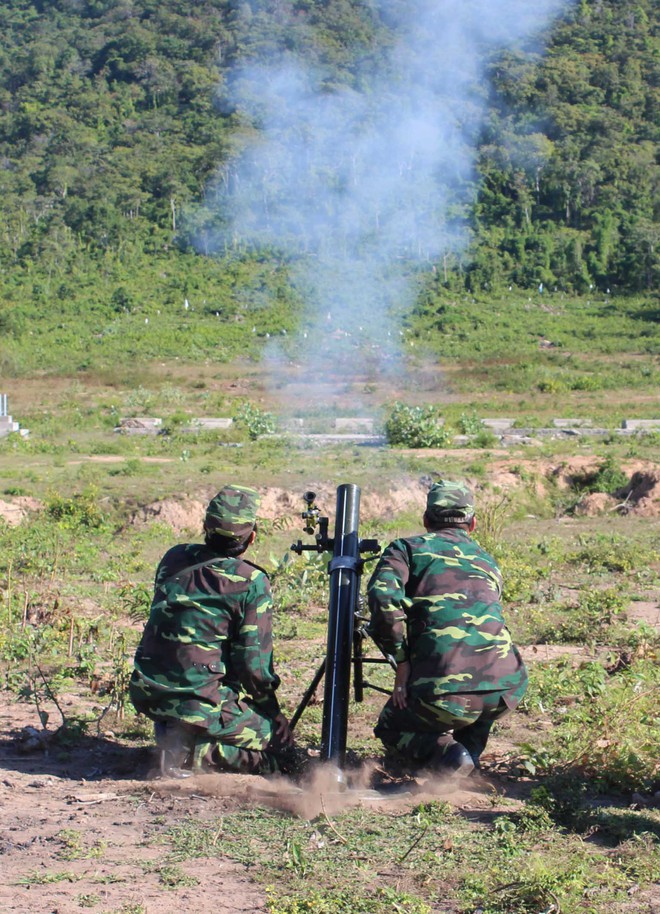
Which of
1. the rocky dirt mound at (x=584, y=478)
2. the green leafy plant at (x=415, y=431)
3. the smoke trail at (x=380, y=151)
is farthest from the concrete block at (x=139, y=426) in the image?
the rocky dirt mound at (x=584, y=478)

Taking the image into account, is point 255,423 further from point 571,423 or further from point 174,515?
point 174,515

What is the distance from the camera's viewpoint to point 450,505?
14.0 ft

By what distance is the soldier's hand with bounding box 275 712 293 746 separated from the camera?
432cm

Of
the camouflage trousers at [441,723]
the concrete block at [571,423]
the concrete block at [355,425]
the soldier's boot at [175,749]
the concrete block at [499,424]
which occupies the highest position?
the concrete block at [571,423]

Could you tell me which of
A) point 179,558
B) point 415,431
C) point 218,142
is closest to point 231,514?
point 179,558

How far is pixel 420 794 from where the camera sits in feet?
13.1

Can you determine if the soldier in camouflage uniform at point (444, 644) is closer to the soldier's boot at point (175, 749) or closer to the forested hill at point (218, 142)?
the soldier's boot at point (175, 749)

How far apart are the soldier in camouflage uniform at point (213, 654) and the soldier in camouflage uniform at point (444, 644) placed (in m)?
0.49

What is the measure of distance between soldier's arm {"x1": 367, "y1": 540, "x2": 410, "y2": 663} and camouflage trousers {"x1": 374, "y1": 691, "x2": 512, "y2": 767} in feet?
0.79

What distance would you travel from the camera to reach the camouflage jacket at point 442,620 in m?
4.02

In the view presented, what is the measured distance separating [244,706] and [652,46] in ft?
95.0

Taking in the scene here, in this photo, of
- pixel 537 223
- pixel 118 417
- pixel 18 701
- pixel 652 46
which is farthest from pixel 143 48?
pixel 18 701

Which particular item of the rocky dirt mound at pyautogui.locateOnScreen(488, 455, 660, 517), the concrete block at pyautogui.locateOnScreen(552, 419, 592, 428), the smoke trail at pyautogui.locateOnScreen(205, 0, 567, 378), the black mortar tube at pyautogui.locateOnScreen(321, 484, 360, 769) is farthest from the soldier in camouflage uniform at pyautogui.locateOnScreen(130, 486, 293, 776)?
the concrete block at pyautogui.locateOnScreen(552, 419, 592, 428)

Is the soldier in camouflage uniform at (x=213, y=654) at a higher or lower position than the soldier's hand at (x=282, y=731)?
higher
